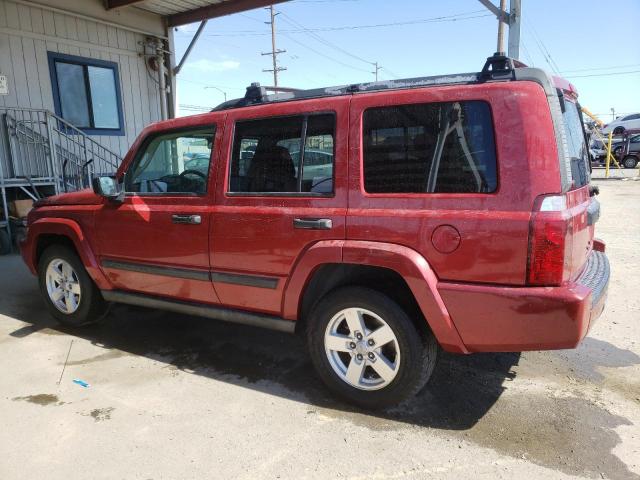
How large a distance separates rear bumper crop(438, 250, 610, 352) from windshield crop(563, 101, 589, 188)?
65cm

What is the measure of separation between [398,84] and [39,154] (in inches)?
327

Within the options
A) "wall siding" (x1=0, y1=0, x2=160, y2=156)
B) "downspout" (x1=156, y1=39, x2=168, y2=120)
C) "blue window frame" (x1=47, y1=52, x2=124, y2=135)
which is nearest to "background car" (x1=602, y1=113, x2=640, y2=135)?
"downspout" (x1=156, y1=39, x2=168, y2=120)

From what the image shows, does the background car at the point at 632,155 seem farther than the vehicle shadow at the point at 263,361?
Yes

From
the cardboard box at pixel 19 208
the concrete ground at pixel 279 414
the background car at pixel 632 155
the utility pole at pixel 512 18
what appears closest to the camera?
the concrete ground at pixel 279 414

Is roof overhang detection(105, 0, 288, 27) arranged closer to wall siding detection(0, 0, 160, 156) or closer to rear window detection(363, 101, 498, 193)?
wall siding detection(0, 0, 160, 156)

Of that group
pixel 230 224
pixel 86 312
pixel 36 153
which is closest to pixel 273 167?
pixel 230 224

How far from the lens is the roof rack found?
252 centimetres

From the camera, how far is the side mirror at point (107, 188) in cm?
361

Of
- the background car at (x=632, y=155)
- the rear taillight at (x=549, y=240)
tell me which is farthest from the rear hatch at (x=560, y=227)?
the background car at (x=632, y=155)

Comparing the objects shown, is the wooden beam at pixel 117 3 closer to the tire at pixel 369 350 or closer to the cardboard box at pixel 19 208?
the cardboard box at pixel 19 208

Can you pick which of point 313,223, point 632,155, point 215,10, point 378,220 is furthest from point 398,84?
point 632,155

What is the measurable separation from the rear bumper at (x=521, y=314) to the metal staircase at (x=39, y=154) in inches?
295

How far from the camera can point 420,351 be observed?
2.67 metres

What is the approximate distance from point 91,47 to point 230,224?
8.25 metres
